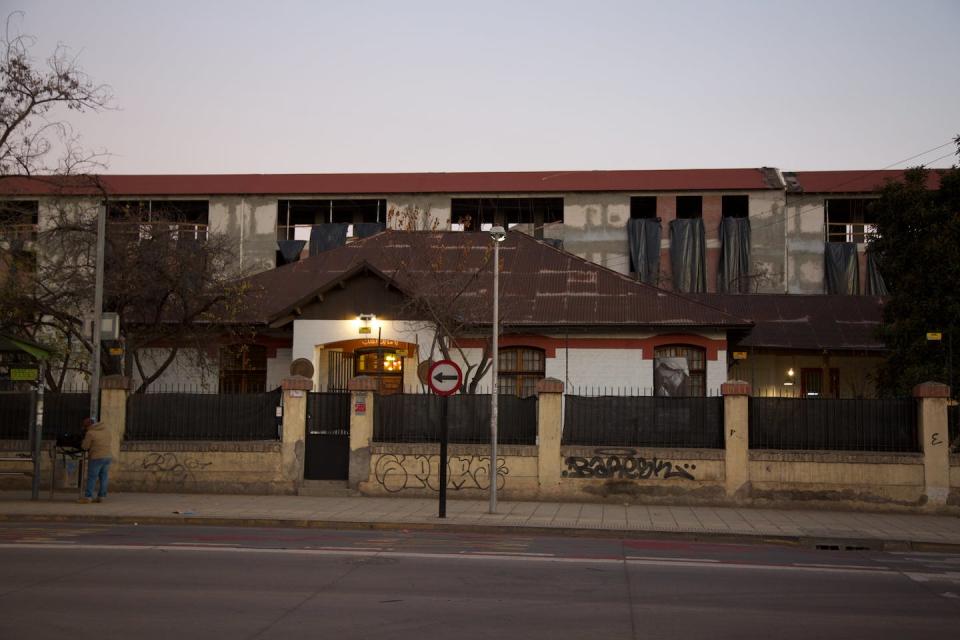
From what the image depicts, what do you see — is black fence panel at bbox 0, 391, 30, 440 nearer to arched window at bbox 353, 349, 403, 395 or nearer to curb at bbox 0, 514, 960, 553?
curb at bbox 0, 514, 960, 553

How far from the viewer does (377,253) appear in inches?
1320

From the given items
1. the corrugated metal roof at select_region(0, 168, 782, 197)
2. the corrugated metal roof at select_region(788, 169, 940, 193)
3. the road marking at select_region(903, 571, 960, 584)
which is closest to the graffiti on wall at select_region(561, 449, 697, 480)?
the road marking at select_region(903, 571, 960, 584)

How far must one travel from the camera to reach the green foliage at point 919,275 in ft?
85.9

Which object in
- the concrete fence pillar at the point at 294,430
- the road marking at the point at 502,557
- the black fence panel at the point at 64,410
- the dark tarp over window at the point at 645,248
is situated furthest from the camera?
the dark tarp over window at the point at 645,248

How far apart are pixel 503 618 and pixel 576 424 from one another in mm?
12189

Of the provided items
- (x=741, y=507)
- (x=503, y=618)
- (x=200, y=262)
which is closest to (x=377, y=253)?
(x=200, y=262)

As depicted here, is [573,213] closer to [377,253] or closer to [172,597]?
[377,253]

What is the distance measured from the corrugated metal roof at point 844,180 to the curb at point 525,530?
116 ft

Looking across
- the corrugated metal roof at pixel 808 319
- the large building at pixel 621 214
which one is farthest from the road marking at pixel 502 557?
the large building at pixel 621 214

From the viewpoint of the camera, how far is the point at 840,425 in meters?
20.9

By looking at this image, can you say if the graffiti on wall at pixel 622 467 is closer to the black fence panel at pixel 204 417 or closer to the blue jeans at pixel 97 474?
the black fence panel at pixel 204 417

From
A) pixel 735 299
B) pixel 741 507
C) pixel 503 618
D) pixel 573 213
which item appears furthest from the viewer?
pixel 573 213

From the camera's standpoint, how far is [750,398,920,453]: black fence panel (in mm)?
20797

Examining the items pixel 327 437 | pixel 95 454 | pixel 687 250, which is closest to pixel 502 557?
pixel 327 437
